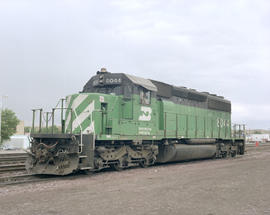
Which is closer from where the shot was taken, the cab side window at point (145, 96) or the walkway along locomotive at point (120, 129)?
the walkway along locomotive at point (120, 129)

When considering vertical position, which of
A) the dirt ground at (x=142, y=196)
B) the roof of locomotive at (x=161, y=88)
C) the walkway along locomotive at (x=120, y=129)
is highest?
the roof of locomotive at (x=161, y=88)

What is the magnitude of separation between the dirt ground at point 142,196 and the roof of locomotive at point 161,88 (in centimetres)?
380

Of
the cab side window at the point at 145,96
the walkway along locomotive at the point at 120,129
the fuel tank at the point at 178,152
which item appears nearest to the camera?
the walkway along locomotive at the point at 120,129

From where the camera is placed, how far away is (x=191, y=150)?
48.9 feet

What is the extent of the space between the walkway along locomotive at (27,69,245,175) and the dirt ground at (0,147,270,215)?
3.53 ft

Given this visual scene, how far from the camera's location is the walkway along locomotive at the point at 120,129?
31.0ft

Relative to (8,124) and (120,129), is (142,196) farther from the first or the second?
(8,124)

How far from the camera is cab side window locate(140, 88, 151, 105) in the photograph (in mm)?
11835

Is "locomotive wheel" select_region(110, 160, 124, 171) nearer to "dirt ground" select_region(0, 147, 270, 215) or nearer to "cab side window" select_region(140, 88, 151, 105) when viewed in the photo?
"dirt ground" select_region(0, 147, 270, 215)

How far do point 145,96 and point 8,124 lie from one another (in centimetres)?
4936

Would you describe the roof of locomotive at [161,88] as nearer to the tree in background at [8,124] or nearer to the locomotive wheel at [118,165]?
the locomotive wheel at [118,165]

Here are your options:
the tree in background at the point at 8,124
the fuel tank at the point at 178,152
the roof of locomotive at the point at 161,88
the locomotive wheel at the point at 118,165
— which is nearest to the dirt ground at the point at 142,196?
the locomotive wheel at the point at 118,165

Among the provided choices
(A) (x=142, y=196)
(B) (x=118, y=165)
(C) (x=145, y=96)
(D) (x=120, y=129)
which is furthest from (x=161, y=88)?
(A) (x=142, y=196)

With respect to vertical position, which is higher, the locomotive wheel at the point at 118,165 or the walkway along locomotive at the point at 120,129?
the walkway along locomotive at the point at 120,129
